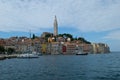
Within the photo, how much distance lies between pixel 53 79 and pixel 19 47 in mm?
154607

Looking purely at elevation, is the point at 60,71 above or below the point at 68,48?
below

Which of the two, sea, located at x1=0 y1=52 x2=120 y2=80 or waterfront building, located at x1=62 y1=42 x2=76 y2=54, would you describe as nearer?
sea, located at x1=0 y1=52 x2=120 y2=80

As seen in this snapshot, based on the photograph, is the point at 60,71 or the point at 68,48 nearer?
the point at 60,71

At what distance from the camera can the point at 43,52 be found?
631 ft

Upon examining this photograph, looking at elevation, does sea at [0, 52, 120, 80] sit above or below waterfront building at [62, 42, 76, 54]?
below

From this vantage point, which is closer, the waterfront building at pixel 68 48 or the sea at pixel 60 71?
the sea at pixel 60 71

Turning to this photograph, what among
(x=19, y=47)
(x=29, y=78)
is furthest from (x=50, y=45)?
(x=29, y=78)

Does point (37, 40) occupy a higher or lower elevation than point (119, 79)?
higher

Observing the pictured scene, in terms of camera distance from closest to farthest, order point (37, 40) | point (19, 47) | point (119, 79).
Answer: point (119, 79) < point (19, 47) < point (37, 40)

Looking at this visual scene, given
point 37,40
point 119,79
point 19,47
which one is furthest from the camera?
point 37,40

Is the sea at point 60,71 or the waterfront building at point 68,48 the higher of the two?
the waterfront building at point 68,48

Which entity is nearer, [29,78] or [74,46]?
[29,78]

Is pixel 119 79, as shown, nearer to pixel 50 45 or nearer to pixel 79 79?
pixel 79 79

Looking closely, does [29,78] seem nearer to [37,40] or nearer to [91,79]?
[91,79]
